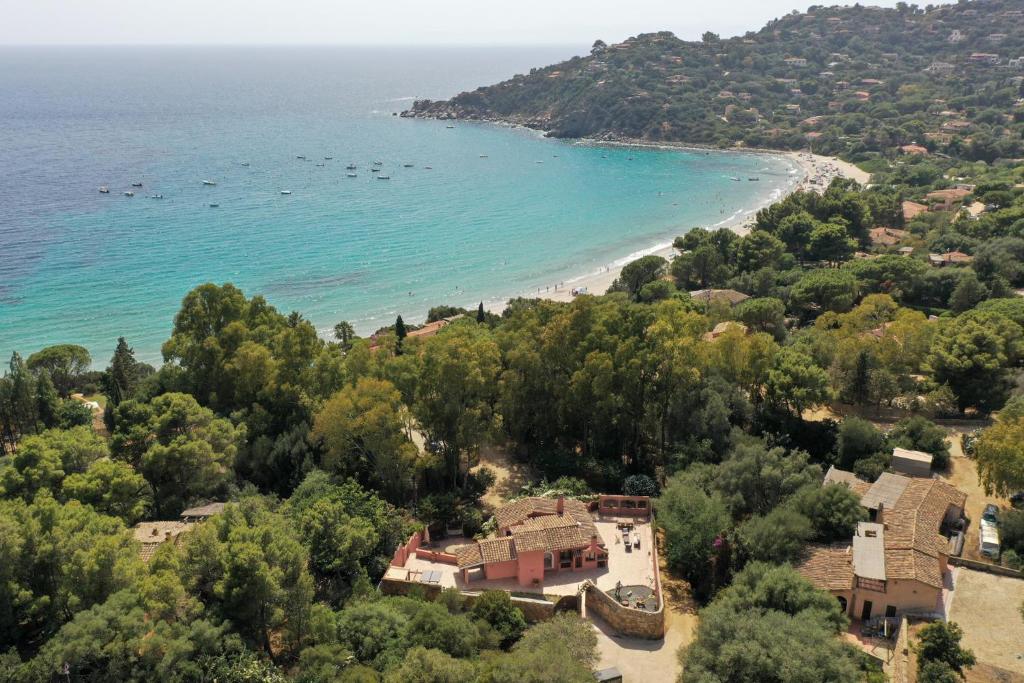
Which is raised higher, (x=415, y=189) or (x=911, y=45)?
(x=911, y=45)

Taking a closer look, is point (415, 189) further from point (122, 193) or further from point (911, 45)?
point (911, 45)

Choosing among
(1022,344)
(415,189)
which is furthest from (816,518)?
(415,189)

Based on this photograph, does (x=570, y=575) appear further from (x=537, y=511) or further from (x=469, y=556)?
(x=469, y=556)

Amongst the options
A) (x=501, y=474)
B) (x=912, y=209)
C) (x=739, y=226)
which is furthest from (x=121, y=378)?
(x=912, y=209)

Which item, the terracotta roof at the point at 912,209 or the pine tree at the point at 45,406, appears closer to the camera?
the pine tree at the point at 45,406

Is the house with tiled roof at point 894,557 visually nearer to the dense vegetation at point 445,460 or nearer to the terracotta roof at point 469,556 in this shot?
the dense vegetation at point 445,460

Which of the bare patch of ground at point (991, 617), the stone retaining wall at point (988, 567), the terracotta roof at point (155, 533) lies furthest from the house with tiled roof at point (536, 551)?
the stone retaining wall at point (988, 567)

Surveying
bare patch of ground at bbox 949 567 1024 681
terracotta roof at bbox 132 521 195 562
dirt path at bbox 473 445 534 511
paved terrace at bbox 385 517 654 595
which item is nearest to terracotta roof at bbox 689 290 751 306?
dirt path at bbox 473 445 534 511
